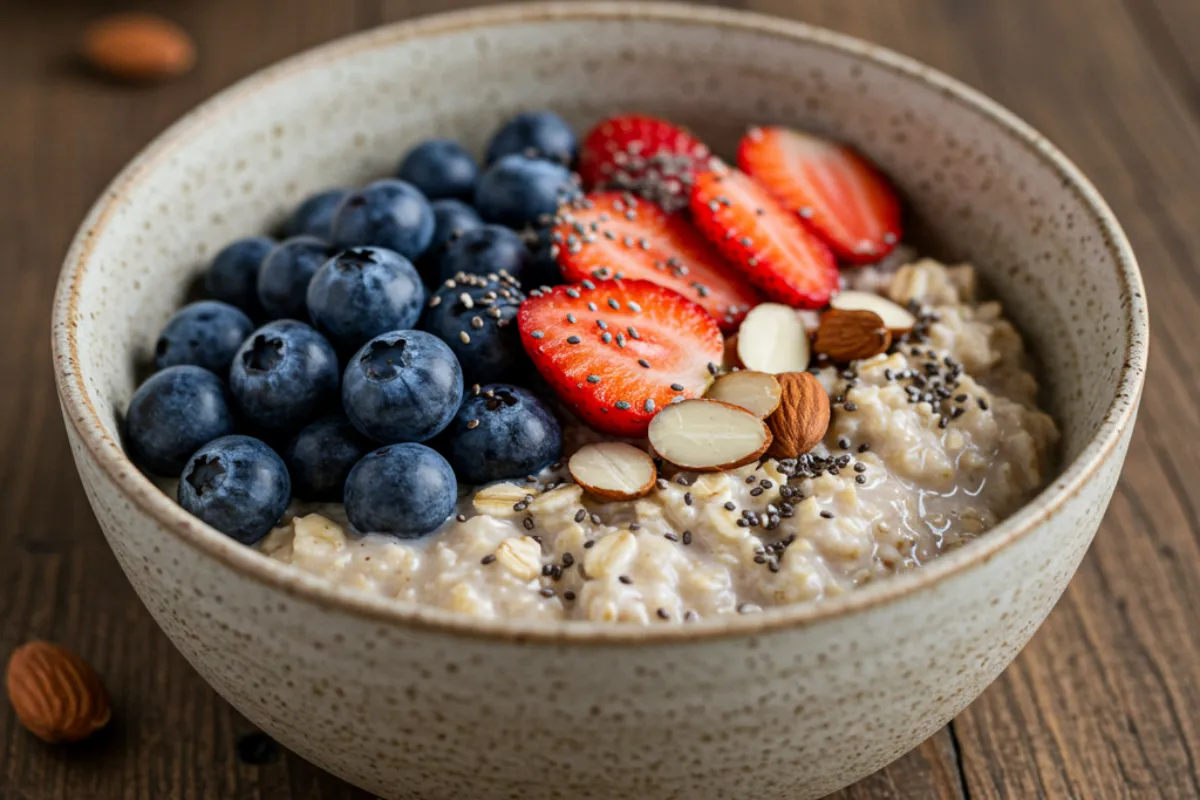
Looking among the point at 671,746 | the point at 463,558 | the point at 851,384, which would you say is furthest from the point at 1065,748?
the point at 463,558

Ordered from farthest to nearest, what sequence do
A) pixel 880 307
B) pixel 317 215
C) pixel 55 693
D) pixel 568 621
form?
pixel 317 215
pixel 880 307
pixel 55 693
pixel 568 621

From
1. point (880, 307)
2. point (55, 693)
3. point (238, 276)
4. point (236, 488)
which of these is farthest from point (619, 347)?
point (55, 693)

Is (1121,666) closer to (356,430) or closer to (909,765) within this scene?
(909,765)

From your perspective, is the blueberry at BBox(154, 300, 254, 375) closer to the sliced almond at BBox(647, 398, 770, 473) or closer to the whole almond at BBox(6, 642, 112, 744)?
the whole almond at BBox(6, 642, 112, 744)

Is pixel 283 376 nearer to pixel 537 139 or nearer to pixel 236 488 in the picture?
pixel 236 488

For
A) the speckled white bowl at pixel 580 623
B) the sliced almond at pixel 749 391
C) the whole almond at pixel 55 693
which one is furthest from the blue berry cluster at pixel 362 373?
the whole almond at pixel 55 693

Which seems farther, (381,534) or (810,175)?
(810,175)
